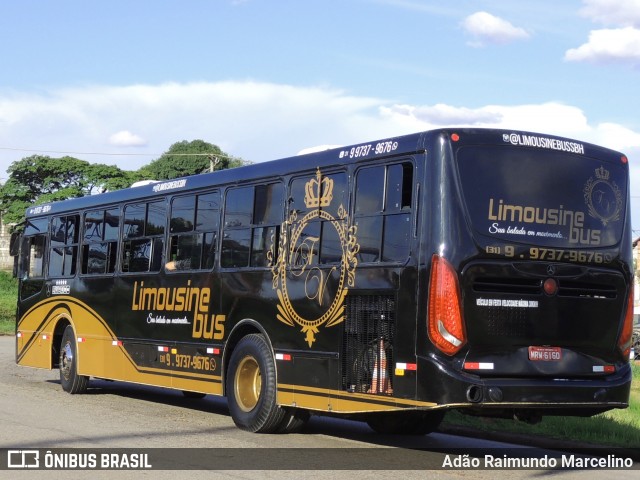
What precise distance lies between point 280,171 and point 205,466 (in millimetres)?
3967

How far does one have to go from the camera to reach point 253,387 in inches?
491

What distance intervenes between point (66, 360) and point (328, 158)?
7.77 metres

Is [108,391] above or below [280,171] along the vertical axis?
below

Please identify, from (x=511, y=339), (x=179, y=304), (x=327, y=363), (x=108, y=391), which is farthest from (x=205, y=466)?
(x=108, y=391)

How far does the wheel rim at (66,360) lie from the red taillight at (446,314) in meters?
9.17

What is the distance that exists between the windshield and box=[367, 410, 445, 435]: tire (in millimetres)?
2925

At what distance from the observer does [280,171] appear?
12.3 m

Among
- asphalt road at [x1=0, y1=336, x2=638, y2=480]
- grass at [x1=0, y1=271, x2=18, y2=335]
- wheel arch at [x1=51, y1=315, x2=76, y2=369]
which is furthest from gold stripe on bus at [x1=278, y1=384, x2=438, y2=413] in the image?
grass at [x1=0, y1=271, x2=18, y2=335]

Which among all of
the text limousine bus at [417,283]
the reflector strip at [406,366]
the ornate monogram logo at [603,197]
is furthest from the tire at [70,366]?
the ornate monogram logo at [603,197]

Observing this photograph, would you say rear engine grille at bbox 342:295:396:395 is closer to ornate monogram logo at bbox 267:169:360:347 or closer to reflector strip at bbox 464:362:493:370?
ornate monogram logo at bbox 267:169:360:347

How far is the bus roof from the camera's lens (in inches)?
394

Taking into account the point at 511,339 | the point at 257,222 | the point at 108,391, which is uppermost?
the point at 257,222

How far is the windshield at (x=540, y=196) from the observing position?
9852mm

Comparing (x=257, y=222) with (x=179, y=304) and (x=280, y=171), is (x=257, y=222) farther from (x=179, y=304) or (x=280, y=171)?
(x=179, y=304)
